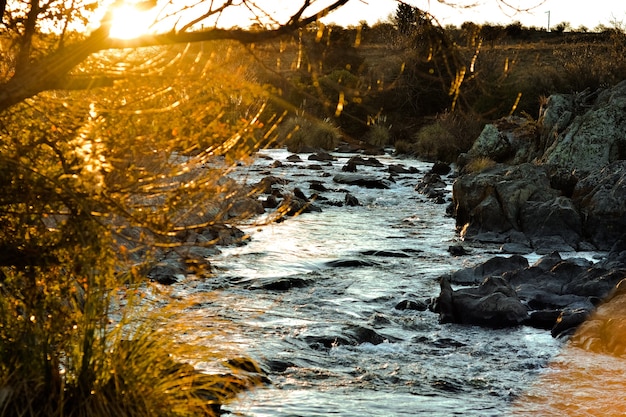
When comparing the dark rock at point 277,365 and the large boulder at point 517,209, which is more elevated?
the large boulder at point 517,209

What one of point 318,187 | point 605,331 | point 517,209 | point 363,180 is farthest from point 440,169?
point 605,331

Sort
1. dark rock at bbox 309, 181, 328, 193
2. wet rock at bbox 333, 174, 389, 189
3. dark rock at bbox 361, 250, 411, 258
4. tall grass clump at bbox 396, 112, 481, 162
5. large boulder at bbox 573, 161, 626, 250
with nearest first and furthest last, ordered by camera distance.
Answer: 1. dark rock at bbox 361, 250, 411, 258
2. large boulder at bbox 573, 161, 626, 250
3. dark rock at bbox 309, 181, 328, 193
4. wet rock at bbox 333, 174, 389, 189
5. tall grass clump at bbox 396, 112, 481, 162

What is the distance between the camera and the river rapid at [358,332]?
8.13 meters

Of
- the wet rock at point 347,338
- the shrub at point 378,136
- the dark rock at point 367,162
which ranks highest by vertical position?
the shrub at point 378,136

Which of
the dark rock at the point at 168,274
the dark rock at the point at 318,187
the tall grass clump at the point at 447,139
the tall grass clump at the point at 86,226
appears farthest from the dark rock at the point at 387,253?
the tall grass clump at the point at 447,139

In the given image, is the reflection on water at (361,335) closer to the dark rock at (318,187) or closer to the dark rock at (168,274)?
the dark rock at (168,274)

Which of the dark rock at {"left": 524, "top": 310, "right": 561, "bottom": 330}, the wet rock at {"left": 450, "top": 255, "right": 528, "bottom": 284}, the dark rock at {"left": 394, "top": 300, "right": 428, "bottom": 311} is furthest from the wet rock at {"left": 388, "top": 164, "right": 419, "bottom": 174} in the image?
the dark rock at {"left": 524, "top": 310, "right": 561, "bottom": 330}

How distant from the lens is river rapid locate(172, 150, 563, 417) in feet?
26.7

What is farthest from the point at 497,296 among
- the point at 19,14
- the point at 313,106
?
the point at 313,106

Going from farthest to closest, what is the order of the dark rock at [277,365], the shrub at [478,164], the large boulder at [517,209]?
the shrub at [478,164], the large boulder at [517,209], the dark rock at [277,365]

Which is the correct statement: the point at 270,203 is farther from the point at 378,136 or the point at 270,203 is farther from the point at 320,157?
the point at 378,136

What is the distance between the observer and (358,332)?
10320mm

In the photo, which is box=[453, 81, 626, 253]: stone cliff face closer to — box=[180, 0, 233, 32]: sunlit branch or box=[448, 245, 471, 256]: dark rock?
box=[448, 245, 471, 256]: dark rock

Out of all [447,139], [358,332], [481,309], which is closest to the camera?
[358,332]
